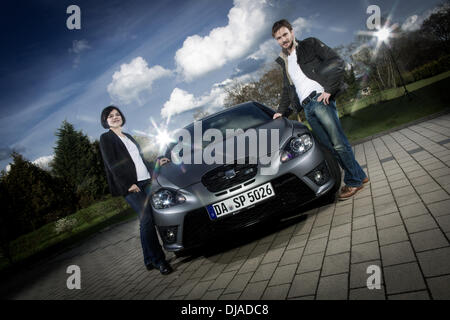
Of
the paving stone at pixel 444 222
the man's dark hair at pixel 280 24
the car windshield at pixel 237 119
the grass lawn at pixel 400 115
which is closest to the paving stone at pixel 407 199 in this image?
the paving stone at pixel 444 222

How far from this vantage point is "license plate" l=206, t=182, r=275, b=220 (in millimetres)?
2717

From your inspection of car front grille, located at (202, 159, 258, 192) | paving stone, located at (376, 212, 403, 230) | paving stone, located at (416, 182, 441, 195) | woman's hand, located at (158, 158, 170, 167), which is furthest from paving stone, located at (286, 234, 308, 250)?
woman's hand, located at (158, 158, 170, 167)

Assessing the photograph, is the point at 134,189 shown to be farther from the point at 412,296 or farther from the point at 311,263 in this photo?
the point at 412,296

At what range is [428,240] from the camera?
77.9 inches

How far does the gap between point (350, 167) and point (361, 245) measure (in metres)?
1.33

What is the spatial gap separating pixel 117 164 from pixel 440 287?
328 centimetres

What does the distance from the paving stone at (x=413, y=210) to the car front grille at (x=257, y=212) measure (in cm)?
78

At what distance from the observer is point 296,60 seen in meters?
3.40

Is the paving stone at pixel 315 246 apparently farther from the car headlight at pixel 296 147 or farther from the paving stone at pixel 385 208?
the car headlight at pixel 296 147

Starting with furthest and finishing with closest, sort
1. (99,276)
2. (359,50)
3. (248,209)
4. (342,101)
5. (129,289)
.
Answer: (359,50) < (342,101) < (99,276) < (129,289) < (248,209)

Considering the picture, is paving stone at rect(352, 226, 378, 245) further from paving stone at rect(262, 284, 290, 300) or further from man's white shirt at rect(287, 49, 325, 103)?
man's white shirt at rect(287, 49, 325, 103)

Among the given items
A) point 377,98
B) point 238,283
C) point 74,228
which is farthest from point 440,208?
point 74,228
